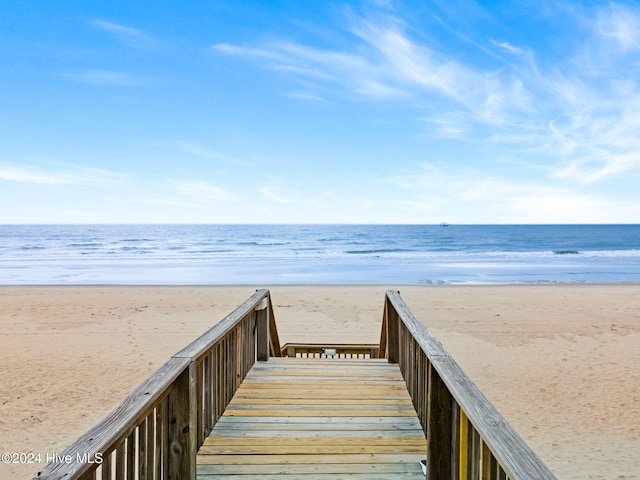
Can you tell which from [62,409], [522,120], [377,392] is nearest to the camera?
[377,392]

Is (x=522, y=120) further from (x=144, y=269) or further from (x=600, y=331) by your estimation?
(x=144, y=269)

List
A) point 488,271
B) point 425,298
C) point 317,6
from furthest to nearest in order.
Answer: point 488,271, point 317,6, point 425,298

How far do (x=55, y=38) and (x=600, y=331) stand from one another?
88.7 feet

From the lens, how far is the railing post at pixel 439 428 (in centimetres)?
224

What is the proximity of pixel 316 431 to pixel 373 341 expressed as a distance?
254 inches

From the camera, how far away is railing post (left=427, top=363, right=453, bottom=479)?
7.36 ft

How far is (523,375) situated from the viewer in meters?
7.01

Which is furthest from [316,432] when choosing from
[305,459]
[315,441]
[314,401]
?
[314,401]

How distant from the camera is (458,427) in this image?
209cm

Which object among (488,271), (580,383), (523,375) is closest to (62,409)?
(523,375)

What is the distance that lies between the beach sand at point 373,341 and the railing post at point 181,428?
3.19m

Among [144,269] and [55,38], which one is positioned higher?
[55,38]

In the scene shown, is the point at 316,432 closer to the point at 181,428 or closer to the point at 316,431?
the point at 316,431

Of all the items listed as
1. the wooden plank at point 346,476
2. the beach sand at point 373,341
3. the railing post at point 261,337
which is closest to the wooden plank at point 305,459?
the wooden plank at point 346,476
